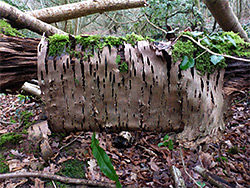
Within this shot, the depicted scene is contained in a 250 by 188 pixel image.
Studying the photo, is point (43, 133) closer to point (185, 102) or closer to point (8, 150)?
point (8, 150)

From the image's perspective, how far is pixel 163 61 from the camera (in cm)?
126

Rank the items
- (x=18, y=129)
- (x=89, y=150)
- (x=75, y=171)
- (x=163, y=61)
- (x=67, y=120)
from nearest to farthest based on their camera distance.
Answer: (x=163, y=61) → (x=67, y=120) → (x=75, y=171) → (x=89, y=150) → (x=18, y=129)

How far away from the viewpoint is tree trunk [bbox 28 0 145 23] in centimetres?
364

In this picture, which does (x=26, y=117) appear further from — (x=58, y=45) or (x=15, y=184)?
(x=58, y=45)

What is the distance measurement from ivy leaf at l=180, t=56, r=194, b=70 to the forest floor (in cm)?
62

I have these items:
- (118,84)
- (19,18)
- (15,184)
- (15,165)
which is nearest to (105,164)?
(118,84)

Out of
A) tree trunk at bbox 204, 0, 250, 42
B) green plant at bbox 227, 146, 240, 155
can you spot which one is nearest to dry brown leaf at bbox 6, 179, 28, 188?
green plant at bbox 227, 146, 240, 155

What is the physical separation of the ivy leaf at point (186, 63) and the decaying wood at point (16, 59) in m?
1.23

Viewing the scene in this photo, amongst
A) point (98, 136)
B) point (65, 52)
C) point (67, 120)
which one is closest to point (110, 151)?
point (98, 136)

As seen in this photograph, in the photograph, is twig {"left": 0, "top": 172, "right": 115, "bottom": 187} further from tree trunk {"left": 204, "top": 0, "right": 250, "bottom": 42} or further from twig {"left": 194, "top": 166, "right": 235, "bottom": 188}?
tree trunk {"left": 204, "top": 0, "right": 250, "bottom": 42}

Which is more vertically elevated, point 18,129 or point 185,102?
point 185,102

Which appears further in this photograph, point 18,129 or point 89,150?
point 18,129

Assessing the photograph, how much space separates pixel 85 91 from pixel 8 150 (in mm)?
1331

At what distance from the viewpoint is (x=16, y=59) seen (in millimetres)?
1330
